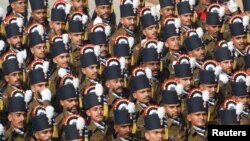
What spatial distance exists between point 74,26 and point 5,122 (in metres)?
2.79

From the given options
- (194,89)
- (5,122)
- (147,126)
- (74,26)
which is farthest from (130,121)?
(74,26)

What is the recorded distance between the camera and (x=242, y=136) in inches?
560

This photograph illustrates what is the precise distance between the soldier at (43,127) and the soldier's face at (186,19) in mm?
4666

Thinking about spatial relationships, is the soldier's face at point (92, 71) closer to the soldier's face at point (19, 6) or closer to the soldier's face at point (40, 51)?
the soldier's face at point (40, 51)

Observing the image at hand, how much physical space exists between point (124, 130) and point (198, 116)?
123cm

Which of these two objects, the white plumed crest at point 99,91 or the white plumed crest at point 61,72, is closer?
the white plumed crest at point 99,91

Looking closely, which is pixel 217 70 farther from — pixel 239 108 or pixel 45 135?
pixel 45 135

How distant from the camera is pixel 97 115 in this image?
15.3 metres

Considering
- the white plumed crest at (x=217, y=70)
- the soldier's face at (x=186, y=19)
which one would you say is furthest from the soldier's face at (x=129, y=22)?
the white plumed crest at (x=217, y=70)

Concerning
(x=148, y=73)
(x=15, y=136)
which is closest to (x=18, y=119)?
(x=15, y=136)

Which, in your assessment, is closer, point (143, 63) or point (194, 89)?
point (194, 89)

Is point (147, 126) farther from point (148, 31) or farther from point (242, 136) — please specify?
point (148, 31)

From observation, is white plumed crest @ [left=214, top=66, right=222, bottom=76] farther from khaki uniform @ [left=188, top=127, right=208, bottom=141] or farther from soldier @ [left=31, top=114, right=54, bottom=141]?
soldier @ [left=31, top=114, right=54, bottom=141]

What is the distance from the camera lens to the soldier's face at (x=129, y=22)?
1842 centimetres
